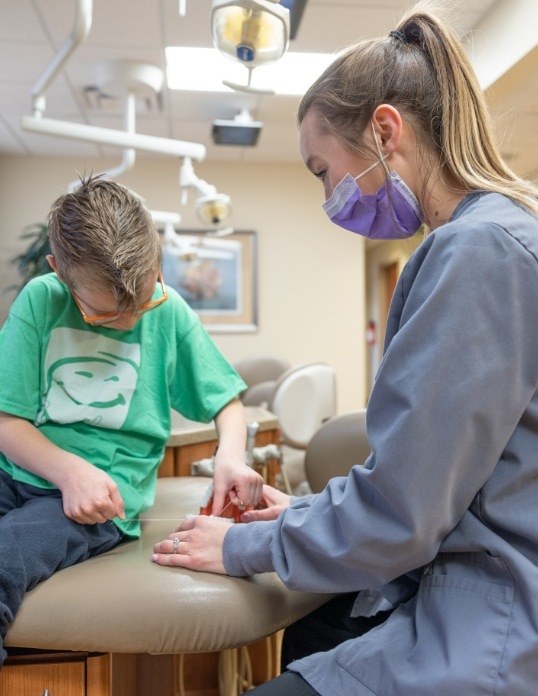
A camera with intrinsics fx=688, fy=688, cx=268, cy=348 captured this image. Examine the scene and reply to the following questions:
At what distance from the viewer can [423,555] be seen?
687 millimetres

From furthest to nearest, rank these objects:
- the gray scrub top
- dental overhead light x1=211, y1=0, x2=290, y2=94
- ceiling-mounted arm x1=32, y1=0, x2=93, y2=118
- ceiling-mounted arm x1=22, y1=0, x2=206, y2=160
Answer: ceiling-mounted arm x1=22, y1=0, x2=206, y2=160, ceiling-mounted arm x1=32, y1=0, x2=93, y2=118, dental overhead light x1=211, y1=0, x2=290, y2=94, the gray scrub top

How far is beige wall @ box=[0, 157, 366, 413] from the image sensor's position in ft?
18.0

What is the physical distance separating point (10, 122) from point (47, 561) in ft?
14.6

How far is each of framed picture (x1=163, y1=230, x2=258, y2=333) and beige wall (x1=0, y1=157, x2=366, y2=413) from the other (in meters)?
0.08

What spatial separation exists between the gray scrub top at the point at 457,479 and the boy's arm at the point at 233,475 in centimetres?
34

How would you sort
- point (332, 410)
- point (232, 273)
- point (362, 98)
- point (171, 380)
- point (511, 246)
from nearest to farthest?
1. point (511, 246)
2. point (362, 98)
3. point (171, 380)
4. point (332, 410)
5. point (232, 273)

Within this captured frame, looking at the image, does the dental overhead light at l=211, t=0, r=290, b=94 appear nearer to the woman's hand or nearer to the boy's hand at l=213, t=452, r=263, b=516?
the boy's hand at l=213, t=452, r=263, b=516

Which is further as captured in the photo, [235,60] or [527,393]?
[235,60]

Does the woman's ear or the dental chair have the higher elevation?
the woman's ear

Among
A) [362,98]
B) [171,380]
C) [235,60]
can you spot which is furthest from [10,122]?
[362,98]

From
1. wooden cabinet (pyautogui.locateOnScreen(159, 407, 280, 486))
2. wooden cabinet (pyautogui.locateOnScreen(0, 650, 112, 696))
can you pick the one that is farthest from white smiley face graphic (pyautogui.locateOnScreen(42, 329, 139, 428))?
wooden cabinet (pyautogui.locateOnScreen(159, 407, 280, 486))

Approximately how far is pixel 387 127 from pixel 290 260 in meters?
4.75

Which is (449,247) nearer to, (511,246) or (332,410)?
(511,246)

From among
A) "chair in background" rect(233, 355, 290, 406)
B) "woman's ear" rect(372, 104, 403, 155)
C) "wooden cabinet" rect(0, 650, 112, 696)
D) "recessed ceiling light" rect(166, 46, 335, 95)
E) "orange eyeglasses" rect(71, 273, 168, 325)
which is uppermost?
"recessed ceiling light" rect(166, 46, 335, 95)
